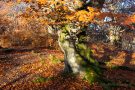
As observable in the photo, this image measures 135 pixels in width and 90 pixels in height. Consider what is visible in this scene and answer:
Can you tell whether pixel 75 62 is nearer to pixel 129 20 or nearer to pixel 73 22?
pixel 73 22

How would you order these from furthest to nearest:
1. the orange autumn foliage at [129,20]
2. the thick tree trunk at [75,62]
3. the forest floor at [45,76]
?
the thick tree trunk at [75,62] < the forest floor at [45,76] < the orange autumn foliage at [129,20]

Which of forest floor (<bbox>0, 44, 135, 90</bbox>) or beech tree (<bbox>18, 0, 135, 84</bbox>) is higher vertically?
beech tree (<bbox>18, 0, 135, 84</bbox>)

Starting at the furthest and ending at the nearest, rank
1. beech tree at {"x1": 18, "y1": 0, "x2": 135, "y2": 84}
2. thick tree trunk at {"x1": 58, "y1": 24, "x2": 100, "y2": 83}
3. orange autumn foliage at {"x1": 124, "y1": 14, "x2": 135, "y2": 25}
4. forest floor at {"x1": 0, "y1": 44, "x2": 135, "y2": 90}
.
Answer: thick tree trunk at {"x1": 58, "y1": 24, "x2": 100, "y2": 83}
forest floor at {"x1": 0, "y1": 44, "x2": 135, "y2": 90}
beech tree at {"x1": 18, "y1": 0, "x2": 135, "y2": 84}
orange autumn foliage at {"x1": 124, "y1": 14, "x2": 135, "y2": 25}

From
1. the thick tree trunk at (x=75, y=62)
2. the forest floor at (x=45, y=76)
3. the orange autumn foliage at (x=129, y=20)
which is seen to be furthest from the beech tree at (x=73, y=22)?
the orange autumn foliage at (x=129, y=20)

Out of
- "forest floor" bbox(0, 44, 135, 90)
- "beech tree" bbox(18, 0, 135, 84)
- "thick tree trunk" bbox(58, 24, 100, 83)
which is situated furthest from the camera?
"thick tree trunk" bbox(58, 24, 100, 83)

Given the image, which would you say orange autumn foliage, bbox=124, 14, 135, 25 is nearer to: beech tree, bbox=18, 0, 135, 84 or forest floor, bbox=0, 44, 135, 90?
beech tree, bbox=18, 0, 135, 84

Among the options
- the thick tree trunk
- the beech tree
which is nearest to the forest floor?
the thick tree trunk

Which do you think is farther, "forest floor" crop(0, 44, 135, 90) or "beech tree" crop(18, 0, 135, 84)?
"forest floor" crop(0, 44, 135, 90)

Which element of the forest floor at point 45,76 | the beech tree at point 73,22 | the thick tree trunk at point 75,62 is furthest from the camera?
the thick tree trunk at point 75,62

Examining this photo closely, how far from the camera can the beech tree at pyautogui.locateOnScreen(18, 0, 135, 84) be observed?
15.2m

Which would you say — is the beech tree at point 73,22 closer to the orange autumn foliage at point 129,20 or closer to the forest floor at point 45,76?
the forest floor at point 45,76

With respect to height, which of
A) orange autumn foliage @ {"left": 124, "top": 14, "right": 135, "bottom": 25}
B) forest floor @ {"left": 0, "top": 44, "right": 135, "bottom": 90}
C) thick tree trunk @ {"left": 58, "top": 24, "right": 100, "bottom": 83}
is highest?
orange autumn foliage @ {"left": 124, "top": 14, "right": 135, "bottom": 25}

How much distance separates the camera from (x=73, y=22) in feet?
53.9

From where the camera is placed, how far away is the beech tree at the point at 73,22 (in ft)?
50.0
